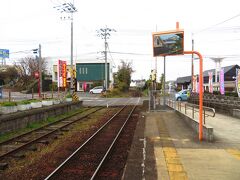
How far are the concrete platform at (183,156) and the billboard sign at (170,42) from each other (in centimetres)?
330

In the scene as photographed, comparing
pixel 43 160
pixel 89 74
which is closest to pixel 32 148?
pixel 43 160

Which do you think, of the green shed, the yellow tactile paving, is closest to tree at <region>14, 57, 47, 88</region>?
the green shed

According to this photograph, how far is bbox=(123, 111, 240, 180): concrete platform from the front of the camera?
6.83 meters

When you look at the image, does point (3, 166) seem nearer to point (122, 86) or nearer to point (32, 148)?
point (32, 148)

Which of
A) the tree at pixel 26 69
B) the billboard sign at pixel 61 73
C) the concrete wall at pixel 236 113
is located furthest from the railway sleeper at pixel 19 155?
the tree at pixel 26 69

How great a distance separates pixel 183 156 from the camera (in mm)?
8539

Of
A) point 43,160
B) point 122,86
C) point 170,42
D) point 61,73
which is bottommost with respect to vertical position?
point 43,160

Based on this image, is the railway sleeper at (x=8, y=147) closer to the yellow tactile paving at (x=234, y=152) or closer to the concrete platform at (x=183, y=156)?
the concrete platform at (x=183, y=156)

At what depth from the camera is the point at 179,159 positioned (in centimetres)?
820

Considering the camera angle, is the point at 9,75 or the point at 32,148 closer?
the point at 32,148

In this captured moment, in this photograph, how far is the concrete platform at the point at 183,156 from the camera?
6828mm

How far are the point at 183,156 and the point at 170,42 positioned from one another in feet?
15.4

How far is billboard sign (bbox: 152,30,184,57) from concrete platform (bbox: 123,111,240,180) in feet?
10.8

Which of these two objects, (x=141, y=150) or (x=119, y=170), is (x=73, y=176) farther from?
(x=141, y=150)
